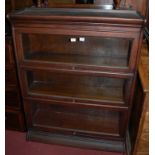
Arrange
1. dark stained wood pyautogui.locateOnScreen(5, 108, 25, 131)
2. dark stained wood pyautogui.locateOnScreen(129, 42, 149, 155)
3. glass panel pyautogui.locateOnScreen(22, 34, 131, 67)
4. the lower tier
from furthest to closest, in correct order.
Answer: dark stained wood pyautogui.locateOnScreen(5, 108, 25, 131)
the lower tier
glass panel pyautogui.locateOnScreen(22, 34, 131, 67)
dark stained wood pyautogui.locateOnScreen(129, 42, 149, 155)

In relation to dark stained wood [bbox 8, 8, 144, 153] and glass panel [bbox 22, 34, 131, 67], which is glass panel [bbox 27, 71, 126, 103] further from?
glass panel [bbox 22, 34, 131, 67]

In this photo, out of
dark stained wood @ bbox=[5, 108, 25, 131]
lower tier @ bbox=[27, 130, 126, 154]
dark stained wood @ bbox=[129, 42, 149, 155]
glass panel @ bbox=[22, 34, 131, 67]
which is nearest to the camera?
dark stained wood @ bbox=[129, 42, 149, 155]

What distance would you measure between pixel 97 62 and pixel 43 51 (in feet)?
1.68

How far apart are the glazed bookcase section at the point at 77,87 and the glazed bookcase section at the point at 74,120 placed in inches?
4.6

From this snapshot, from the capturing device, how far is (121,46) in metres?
1.56

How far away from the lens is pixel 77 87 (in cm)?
171

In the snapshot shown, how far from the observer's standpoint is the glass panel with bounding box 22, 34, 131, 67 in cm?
151

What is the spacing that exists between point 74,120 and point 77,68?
0.62 m

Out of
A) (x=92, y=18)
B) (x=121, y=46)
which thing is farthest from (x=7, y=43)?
(x=121, y=46)

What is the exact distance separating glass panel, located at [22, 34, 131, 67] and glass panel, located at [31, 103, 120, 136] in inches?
19.3

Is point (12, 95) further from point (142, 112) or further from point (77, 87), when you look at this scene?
point (142, 112)

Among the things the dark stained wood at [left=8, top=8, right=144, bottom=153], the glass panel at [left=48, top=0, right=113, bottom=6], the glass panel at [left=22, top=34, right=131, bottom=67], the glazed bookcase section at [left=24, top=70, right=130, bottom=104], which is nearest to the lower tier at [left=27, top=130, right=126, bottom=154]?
the dark stained wood at [left=8, top=8, right=144, bottom=153]

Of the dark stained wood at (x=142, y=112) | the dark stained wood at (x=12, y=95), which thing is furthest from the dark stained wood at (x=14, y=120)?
the dark stained wood at (x=142, y=112)

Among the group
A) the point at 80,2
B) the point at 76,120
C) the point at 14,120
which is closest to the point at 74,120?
the point at 76,120
